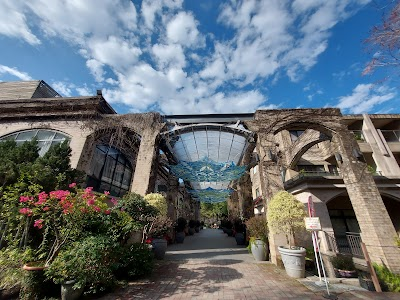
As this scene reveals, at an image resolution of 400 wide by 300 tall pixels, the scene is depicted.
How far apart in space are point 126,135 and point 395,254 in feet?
42.8

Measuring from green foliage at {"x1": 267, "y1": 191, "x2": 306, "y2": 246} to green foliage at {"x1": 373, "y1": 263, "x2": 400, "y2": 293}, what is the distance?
324cm

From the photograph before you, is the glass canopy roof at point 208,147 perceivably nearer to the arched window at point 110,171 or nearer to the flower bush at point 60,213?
the arched window at point 110,171

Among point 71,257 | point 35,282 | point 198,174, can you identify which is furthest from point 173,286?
point 198,174

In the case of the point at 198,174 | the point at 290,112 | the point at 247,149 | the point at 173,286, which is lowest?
the point at 173,286

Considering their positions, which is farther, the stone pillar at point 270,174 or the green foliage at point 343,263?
the green foliage at point 343,263

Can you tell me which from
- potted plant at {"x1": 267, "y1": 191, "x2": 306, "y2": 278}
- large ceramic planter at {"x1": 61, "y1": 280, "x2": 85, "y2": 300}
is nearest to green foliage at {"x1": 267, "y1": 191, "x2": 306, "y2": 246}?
potted plant at {"x1": 267, "y1": 191, "x2": 306, "y2": 278}

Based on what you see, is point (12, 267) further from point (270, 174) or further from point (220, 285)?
point (270, 174)

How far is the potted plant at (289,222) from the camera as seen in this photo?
529 cm

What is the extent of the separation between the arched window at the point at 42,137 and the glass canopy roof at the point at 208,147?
6.24m

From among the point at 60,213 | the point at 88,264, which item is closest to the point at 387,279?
the point at 88,264

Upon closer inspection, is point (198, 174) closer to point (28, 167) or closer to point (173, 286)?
point (173, 286)

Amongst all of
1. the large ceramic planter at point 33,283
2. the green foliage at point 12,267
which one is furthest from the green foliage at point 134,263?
the green foliage at point 12,267

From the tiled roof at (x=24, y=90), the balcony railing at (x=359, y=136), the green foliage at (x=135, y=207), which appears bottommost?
the green foliage at (x=135, y=207)

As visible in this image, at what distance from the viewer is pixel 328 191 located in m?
9.73
